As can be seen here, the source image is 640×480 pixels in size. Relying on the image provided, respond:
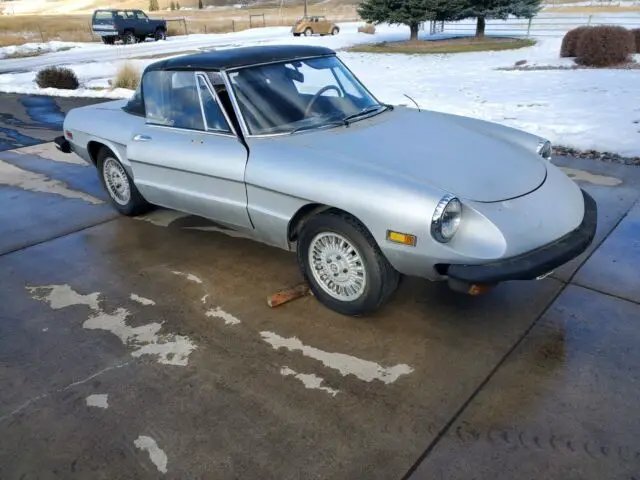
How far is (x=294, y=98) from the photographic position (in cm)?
385

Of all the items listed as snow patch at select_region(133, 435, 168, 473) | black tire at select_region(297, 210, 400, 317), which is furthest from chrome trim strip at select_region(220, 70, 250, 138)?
snow patch at select_region(133, 435, 168, 473)

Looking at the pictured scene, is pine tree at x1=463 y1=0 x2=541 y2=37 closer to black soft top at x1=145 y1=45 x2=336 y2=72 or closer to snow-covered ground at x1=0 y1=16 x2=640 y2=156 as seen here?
snow-covered ground at x1=0 y1=16 x2=640 y2=156

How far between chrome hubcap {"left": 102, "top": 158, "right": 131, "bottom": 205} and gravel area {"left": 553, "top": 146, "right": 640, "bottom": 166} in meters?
5.04

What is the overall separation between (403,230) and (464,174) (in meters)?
0.57

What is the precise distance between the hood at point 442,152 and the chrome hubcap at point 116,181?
7.27 feet

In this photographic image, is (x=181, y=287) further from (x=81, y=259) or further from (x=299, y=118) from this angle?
(x=299, y=118)

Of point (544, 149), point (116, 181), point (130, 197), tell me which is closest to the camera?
point (544, 149)

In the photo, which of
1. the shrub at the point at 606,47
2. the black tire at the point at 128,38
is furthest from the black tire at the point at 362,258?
the black tire at the point at 128,38

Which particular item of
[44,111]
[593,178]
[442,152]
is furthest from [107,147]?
[44,111]

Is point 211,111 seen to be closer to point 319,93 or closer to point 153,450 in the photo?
point 319,93

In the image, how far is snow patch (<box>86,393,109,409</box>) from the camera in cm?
272

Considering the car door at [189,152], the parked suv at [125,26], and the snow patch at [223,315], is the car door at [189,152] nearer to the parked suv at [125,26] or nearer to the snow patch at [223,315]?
the snow patch at [223,315]

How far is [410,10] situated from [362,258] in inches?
800

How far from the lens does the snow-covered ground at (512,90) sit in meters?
7.38
